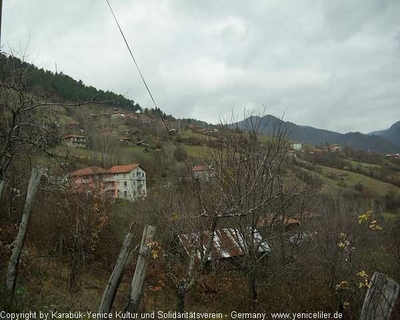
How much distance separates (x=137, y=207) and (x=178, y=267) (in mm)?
8078

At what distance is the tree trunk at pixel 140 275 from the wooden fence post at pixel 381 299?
5.98 ft

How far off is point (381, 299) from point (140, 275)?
1.96 m

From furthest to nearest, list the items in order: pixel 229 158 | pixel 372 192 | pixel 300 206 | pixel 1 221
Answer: pixel 372 192 → pixel 300 206 → pixel 1 221 → pixel 229 158

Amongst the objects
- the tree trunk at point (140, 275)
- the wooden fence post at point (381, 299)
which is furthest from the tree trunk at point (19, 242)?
the wooden fence post at point (381, 299)

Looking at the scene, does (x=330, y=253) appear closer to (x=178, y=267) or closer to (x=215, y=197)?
(x=178, y=267)

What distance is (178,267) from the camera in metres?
9.57

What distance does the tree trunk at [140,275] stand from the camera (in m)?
3.08

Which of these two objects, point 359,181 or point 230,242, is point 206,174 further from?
point 359,181

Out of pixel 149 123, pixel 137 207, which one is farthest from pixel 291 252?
pixel 149 123

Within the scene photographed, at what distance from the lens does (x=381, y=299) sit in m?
2.32

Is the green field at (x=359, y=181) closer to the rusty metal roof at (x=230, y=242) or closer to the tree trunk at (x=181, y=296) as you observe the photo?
the rusty metal roof at (x=230, y=242)

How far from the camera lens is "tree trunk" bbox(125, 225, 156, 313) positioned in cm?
308

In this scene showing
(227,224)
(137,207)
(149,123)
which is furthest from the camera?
(149,123)

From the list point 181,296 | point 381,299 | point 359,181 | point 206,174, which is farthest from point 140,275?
point 359,181
